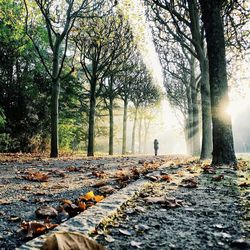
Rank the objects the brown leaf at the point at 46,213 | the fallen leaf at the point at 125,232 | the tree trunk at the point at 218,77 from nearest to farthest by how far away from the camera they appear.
A: 1. the fallen leaf at the point at 125,232
2. the brown leaf at the point at 46,213
3. the tree trunk at the point at 218,77

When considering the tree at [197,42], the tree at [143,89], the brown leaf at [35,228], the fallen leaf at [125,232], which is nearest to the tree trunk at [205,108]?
the tree at [197,42]

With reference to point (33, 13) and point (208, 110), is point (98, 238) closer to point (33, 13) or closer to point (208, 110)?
point (208, 110)

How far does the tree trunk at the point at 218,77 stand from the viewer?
7.62m

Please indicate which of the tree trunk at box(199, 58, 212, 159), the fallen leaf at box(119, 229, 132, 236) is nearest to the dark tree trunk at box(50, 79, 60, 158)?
the tree trunk at box(199, 58, 212, 159)

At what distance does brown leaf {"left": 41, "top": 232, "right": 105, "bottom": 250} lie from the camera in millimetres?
1502

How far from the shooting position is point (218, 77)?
25.5 ft

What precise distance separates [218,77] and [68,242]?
698cm

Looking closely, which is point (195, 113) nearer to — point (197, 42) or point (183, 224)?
point (197, 42)

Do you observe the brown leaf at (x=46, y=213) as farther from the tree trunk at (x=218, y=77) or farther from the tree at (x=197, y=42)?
the tree at (x=197, y=42)

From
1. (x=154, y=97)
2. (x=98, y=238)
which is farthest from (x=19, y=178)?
(x=154, y=97)

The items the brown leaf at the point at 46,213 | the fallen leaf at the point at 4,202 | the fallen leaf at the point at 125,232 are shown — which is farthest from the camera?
the fallen leaf at the point at 4,202

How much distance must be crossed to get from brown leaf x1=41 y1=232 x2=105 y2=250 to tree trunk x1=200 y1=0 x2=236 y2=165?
6540mm

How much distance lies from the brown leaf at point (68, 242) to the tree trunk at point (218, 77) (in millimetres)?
6540

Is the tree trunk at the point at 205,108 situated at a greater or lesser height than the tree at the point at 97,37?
lesser
